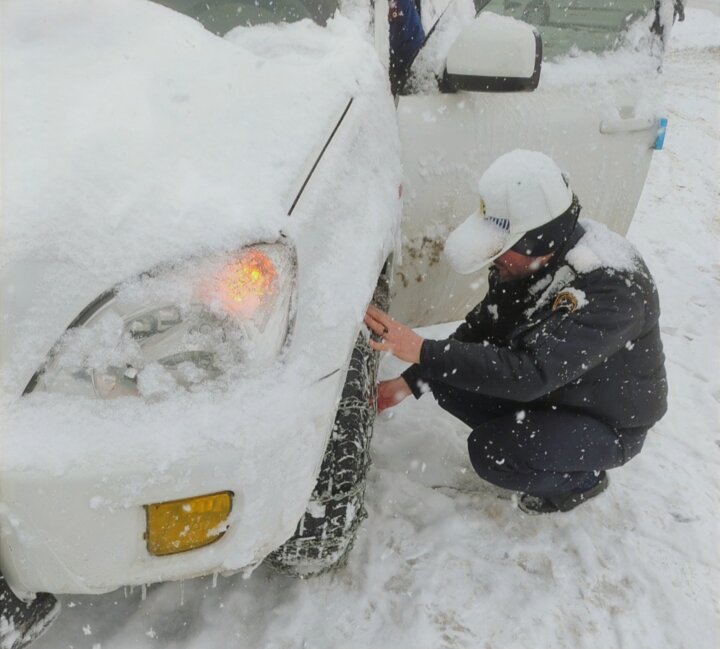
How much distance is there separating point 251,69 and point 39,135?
57 centimetres

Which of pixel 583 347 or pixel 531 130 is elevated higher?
pixel 531 130

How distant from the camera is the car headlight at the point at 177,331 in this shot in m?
1.16

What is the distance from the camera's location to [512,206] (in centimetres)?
186

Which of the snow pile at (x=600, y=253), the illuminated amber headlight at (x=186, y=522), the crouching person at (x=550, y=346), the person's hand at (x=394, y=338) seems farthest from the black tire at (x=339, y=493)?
the snow pile at (x=600, y=253)

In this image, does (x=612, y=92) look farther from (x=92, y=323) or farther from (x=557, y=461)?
(x=92, y=323)

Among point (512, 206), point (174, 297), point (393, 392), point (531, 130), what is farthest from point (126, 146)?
point (531, 130)

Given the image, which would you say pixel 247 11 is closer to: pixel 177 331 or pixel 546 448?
pixel 177 331

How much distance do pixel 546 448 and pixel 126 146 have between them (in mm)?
1468

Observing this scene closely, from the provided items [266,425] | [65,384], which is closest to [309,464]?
[266,425]

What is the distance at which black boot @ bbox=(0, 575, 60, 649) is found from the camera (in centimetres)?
124

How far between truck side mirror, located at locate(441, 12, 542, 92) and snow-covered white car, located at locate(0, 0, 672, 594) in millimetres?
496

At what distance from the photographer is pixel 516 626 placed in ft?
6.18

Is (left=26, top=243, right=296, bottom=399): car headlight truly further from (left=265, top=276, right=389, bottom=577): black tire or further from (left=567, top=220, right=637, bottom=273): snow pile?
(left=567, top=220, right=637, bottom=273): snow pile

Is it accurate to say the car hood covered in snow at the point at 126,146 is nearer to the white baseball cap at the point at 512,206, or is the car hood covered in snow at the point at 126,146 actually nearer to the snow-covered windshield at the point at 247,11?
the snow-covered windshield at the point at 247,11
